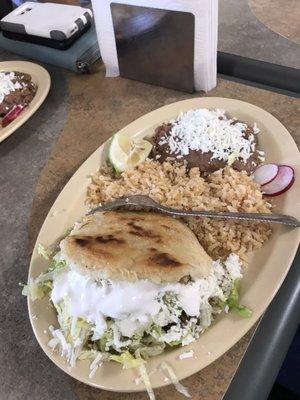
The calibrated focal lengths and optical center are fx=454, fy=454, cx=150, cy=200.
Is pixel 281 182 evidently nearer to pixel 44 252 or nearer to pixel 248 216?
pixel 248 216

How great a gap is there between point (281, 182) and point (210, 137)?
0.23 metres

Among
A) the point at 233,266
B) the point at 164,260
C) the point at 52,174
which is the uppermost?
the point at 164,260

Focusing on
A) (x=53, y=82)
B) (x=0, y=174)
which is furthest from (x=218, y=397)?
(x=53, y=82)

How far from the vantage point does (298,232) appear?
3.02 ft

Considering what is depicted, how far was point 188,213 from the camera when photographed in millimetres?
999

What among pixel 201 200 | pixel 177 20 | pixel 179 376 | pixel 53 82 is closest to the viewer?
pixel 179 376

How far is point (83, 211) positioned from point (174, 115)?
388 millimetres

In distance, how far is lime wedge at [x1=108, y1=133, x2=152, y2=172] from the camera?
1.21 metres

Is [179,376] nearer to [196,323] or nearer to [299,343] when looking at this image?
[196,323]

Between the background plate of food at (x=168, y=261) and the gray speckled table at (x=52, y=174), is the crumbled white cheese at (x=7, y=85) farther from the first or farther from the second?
the background plate of food at (x=168, y=261)

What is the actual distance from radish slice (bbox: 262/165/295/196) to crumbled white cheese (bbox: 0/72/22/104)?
926mm

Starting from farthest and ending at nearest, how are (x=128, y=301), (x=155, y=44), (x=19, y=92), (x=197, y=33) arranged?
1. (x=19, y=92)
2. (x=155, y=44)
3. (x=197, y=33)
4. (x=128, y=301)

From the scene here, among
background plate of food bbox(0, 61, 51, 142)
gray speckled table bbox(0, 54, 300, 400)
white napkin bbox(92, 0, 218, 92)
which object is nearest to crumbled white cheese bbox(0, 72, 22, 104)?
background plate of food bbox(0, 61, 51, 142)

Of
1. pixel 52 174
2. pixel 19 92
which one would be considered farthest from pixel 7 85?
pixel 52 174
